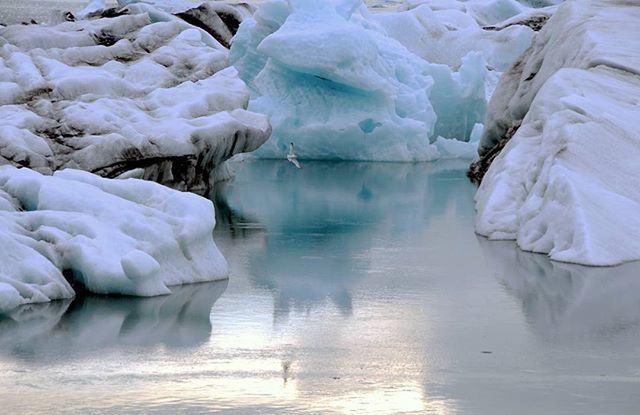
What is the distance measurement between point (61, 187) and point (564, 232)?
10.1 ft

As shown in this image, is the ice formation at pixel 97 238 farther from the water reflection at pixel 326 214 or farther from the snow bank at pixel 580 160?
the snow bank at pixel 580 160

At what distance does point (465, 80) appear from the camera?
17.9m

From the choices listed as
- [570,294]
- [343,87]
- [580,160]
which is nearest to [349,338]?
[570,294]

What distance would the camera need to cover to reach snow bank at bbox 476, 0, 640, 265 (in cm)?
736

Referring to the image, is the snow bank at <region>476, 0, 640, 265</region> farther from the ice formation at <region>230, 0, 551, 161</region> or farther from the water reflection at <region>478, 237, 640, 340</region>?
the ice formation at <region>230, 0, 551, 161</region>

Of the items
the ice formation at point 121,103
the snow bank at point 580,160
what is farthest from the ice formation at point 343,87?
the snow bank at point 580,160

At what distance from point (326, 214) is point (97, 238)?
14.5 feet

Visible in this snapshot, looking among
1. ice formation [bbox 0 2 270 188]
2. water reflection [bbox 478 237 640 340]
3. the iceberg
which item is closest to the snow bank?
water reflection [bbox 478 237 640 340]

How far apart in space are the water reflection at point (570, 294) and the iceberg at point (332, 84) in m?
7.53

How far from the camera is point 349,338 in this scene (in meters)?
5.04

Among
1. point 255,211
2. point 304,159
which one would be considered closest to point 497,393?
point 255,211

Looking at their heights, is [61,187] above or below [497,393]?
below

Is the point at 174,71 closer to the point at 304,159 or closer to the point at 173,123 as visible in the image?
the point at 173,123

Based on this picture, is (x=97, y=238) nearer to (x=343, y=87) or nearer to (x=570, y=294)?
(x=570, y=294)
